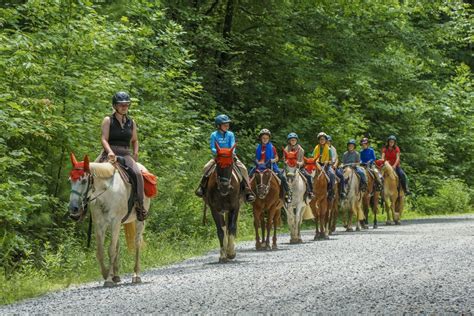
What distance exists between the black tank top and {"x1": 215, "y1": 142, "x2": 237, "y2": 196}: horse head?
326 cm

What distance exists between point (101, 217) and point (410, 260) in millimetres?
5580

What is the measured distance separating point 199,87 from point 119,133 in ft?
36.2

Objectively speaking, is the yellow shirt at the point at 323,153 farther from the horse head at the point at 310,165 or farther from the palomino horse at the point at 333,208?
the horse head at the point at 310,165

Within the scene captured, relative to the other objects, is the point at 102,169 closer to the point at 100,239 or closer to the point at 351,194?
the point at 100,239

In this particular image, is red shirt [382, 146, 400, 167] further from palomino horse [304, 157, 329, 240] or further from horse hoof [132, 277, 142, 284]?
horse hoof [132, 277, 142, 284]

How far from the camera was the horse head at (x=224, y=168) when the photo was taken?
683 inches

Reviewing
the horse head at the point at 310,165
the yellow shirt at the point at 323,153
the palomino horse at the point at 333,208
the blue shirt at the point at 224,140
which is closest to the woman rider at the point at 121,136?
the blue shirt at the point at 224,140

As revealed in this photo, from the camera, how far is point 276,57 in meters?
34.5

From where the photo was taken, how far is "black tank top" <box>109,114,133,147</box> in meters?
14.2

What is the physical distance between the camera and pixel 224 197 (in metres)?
17.9

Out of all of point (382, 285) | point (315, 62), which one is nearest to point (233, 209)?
point (382, 285)

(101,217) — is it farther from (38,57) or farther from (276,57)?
(276,57)

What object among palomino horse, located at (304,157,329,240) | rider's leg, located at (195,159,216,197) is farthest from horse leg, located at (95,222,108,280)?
palomino horse, located at (304,157,329,240)

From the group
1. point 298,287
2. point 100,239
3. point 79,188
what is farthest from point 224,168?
point 298,287
